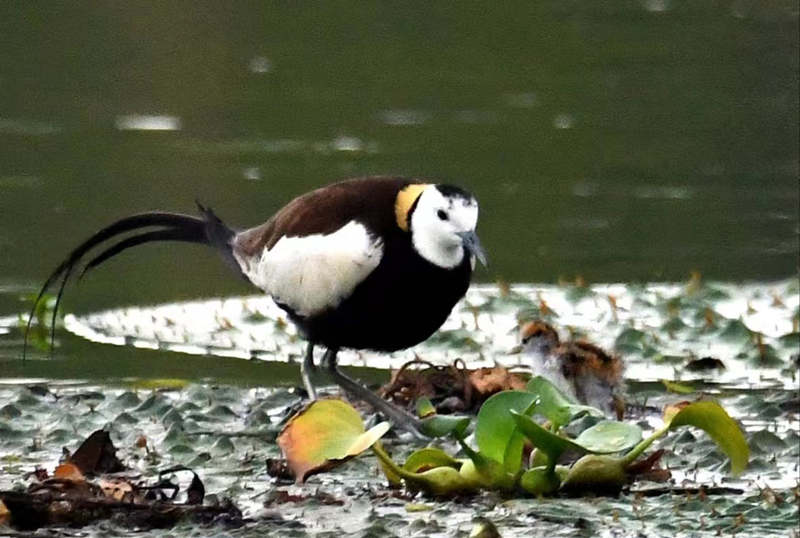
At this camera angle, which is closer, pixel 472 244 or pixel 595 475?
pixel 595 475

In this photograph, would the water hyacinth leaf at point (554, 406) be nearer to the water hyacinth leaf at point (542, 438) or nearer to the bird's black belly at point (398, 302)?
the water hyacinth leaf at point (542, 438)

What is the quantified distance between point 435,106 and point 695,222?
4.86 meters

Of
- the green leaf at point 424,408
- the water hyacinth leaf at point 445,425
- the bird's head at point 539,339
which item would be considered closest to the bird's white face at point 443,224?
the bird's head at point 539,339

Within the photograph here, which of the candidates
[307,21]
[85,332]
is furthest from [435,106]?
[85,332]

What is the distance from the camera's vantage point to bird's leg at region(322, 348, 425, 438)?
24.0 feet

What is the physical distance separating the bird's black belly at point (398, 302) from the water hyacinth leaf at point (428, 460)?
1209 millimetres

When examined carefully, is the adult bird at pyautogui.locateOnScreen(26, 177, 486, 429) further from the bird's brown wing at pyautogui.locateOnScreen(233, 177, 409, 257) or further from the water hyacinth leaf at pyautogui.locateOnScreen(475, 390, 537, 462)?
the water hyacinth leaf at pyautogui.locateOnScreen(475, 390, 537, 462)

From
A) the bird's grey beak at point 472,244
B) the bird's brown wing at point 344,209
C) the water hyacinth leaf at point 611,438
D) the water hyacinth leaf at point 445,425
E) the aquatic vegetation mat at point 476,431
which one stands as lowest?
the aquatic vegetation mat at point 476,431

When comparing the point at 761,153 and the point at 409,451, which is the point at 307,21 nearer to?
the point at 761,153

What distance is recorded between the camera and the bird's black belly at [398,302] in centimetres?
738

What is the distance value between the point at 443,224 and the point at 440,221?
0.7 inches

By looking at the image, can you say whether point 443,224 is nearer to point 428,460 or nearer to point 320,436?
point 428,460

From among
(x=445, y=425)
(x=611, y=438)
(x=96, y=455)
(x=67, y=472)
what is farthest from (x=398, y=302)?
(x=67, y=472)

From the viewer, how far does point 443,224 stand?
7.34 m
